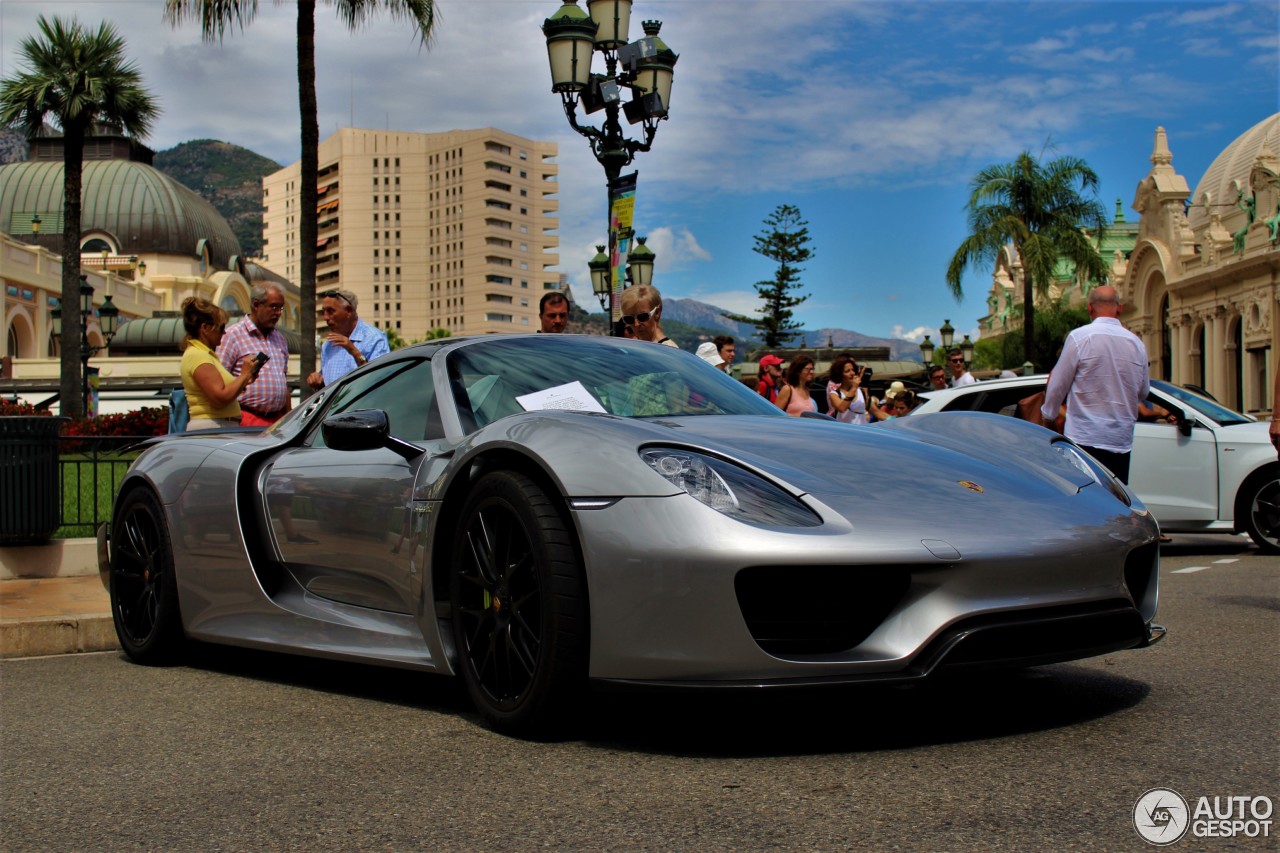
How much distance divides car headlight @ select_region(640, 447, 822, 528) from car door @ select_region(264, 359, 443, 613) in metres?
1.03

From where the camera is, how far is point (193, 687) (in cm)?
484

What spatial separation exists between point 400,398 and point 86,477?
5744 millimetres

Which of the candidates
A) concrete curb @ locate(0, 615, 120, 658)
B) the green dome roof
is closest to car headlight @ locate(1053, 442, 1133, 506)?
concrete curb @ locate(0, 615, 120, 658)

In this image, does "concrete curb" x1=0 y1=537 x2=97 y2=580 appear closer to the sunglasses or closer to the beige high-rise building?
the sunglasses

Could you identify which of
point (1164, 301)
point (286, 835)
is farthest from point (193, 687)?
point (1164, 301)

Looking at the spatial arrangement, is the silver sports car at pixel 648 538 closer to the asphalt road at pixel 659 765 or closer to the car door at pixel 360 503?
the car door at pixel 360 503

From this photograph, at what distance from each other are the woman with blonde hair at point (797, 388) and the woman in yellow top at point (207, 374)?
4989mm

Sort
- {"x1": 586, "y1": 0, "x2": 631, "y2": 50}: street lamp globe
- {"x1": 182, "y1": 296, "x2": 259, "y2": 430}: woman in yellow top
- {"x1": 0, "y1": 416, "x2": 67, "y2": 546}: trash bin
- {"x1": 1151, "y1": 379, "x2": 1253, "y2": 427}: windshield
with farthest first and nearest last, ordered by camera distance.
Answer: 1. {"x1": 586, "y1": 0, "x2": 631, "y2": 50}: street lamp globe
2. {"x1": 1151, "y1": 379, "x2": 1253, "y2": 427}: windshield
3. {"x1": 0, "y1": 416, "x2": 67, "y2": 546}: trash bin
4. {"x1": 182, "y1": 296, "x2": 259, "y2": 430}: woman in yellow top

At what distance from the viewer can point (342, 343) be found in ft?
26.4

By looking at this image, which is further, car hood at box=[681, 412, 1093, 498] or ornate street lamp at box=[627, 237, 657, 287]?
ornate street lamp at box=[627, 237, 657, 287]

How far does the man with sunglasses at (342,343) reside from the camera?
7.99 metres

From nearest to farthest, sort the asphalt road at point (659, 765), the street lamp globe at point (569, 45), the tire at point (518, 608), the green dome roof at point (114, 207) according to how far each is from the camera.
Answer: the asphalt road at point (659, 765)
the tire at point (518, 608)
the street lamp globe at point (569, 45)
the green dome roof at point (114, 207)

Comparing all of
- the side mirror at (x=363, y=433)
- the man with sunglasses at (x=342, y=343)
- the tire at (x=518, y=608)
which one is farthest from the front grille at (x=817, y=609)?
the man with sunglasses at (x=342, y=343)

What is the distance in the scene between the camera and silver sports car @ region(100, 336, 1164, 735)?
10.5 ft
